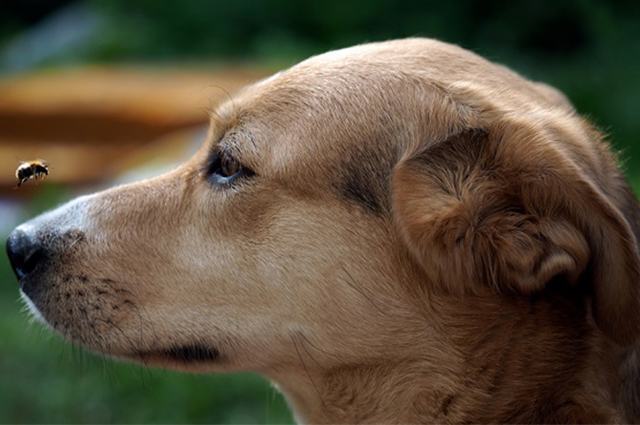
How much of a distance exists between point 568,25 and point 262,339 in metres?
8.17

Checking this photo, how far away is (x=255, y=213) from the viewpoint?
3.52 meters

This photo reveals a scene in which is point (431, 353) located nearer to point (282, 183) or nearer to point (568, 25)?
point (282, 183)

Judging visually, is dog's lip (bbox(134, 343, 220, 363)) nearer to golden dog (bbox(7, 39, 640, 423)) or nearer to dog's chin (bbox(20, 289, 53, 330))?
golden dog (bbox(7, 39, 640, 423))

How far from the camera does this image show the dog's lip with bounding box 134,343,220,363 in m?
3.52

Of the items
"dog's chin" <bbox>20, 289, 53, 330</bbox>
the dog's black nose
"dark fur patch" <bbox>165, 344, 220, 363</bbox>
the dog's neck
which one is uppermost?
the dog's black nose

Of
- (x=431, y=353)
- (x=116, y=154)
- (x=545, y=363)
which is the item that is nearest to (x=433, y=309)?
(x=431, y=353)

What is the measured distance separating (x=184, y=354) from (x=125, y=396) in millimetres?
2350

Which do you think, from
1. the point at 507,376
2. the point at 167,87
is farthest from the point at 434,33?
the point at 507,376

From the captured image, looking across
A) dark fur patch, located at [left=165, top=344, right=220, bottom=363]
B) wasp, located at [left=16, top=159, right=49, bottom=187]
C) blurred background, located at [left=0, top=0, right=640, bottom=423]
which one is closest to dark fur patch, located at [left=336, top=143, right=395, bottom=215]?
dark fur patch, located at [left=165, top=344, right=220, bottom=363]

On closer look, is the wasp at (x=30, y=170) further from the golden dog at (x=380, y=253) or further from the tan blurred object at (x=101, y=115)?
the tan blurred object at (x=101, y=115)

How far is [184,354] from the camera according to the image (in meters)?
3.54

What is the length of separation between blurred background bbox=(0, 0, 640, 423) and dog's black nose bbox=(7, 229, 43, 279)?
2073 millimetres

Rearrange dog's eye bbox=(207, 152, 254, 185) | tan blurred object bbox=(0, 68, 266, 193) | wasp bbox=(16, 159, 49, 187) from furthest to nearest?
1. tan blurred object bbox=(0, 68, 266, 193)
2. wasp bbox=(16, 159, 49, 187)
3. dog's eye bbox=(207, 152, 254, 185)

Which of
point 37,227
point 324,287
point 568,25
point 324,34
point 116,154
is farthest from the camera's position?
point 324,34
